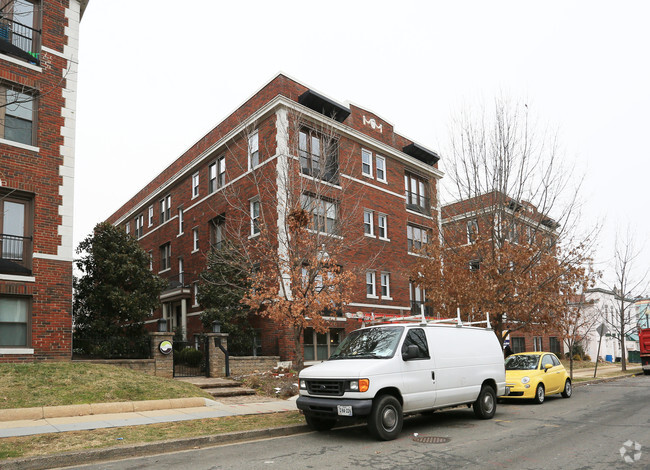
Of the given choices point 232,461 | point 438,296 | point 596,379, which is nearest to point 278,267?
point 438,296

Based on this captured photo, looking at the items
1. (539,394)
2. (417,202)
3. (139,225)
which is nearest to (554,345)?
(417,202)

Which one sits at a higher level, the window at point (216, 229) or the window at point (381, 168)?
the window at point (381, 168)

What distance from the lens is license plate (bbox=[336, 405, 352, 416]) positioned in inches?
333

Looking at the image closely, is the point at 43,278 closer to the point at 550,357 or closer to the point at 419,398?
the point at 419,398

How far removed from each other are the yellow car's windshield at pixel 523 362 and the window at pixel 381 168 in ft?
47.8

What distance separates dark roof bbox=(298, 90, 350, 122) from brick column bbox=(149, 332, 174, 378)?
519 inches

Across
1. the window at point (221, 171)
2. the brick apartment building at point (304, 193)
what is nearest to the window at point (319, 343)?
the brick apartment building at point (304, 193)

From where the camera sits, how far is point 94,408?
1106 centimetres

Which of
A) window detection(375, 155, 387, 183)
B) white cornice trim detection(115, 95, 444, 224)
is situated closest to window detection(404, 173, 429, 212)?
white cornice trim detection(115, 95, 444, 224)

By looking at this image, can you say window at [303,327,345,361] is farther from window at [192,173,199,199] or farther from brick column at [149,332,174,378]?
window at [192,173,199,199]

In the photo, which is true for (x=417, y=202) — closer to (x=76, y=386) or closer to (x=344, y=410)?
(x=76, y=386)

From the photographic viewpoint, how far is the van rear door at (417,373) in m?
9.28

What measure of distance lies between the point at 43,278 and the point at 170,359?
4.39 metres

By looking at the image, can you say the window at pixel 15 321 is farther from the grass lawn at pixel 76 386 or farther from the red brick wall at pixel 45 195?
the grass lawn at pixel 76 386
